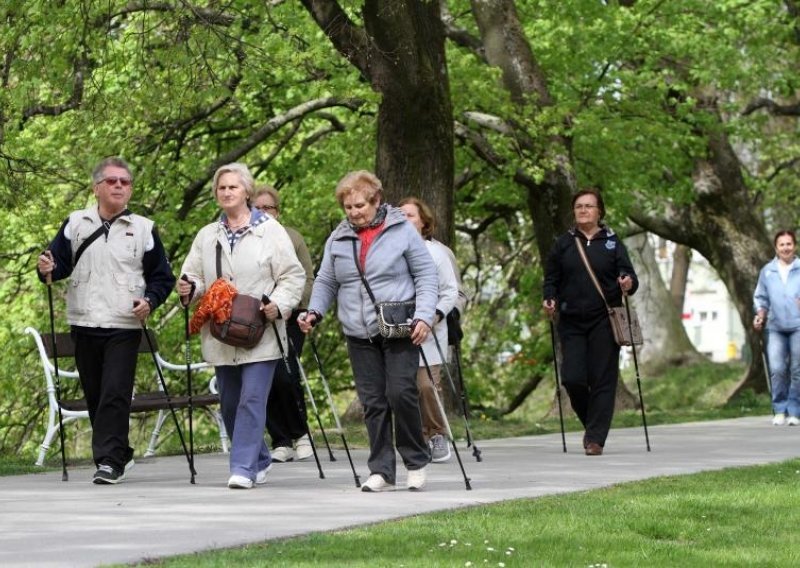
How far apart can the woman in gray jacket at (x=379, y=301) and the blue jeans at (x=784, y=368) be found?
8517mm

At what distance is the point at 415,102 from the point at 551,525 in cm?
957

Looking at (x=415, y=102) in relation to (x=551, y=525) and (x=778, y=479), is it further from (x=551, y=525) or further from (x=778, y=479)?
(x=551, y=525)

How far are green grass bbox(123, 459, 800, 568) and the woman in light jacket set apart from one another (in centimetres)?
185

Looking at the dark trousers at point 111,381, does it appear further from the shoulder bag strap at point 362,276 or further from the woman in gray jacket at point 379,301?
the shoulder bag strap at point 362,276

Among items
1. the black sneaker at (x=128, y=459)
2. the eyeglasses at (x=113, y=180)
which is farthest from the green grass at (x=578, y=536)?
the eyeglasses at (x=113, y=180)

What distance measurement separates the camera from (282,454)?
43.3 ft

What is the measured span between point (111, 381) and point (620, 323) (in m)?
4.29

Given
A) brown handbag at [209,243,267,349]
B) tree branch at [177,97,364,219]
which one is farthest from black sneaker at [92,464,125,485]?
tree branch at [177,97,364,219]

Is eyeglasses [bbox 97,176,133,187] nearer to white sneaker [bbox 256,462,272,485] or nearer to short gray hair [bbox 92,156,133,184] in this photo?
short gray hair [bbox 92,156,133,184]

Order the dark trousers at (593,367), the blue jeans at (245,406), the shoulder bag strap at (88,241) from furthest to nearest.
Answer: the dark trousers at (593,367)
the shoulder bag strap at (88,241)
the blue jeans at (245,406)

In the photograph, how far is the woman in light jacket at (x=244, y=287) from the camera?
34.8ft

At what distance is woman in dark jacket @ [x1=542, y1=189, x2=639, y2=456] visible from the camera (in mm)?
13711

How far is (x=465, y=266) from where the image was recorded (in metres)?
31.4

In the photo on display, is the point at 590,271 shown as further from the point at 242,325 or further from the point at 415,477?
the point at 242,325
